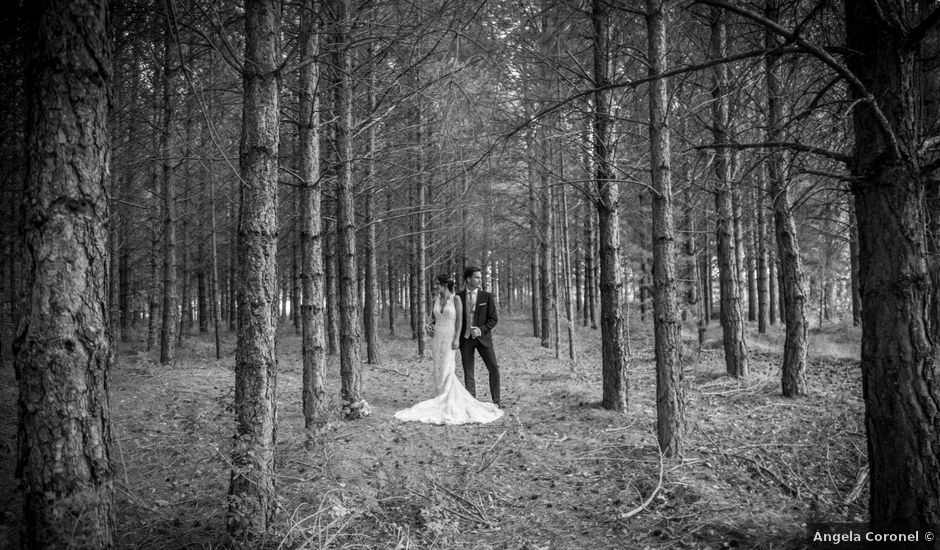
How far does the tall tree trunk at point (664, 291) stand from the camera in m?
4.87

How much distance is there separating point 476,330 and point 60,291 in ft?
18.9

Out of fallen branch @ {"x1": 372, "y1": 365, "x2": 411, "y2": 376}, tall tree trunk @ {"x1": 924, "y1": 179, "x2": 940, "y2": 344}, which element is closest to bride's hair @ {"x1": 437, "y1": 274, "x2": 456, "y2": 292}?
fallen branch @ {"x1": 372, "y1": 365, "x2": 411, "y2": 376}

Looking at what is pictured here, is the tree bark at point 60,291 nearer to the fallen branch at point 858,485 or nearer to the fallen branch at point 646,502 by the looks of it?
the fallen branch at point 646,502

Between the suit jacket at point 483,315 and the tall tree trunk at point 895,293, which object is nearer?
the tall tree trunk at point 895,293

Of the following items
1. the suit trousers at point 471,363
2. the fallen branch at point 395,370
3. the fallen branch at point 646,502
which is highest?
the suit trousers at point 471,363

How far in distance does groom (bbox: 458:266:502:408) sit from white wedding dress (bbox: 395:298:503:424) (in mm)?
250

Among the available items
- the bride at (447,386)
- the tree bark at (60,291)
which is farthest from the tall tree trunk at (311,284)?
the tree bark at (60,291)

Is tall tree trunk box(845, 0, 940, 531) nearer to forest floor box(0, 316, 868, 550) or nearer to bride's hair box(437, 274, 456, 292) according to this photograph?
forest floor box(0, 316, 868, 550)

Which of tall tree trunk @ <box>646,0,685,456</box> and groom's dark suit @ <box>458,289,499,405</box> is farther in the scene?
groom's dark suit @ <box>458,289,499,405</box>

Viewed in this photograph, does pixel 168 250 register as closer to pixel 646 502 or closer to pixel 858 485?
pixel 646 502

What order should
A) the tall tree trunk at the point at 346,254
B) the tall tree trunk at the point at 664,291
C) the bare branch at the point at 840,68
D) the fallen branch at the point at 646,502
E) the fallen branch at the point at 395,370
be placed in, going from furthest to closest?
the fallen branch at the point at 395,370, the tall tree trunk at the point at 346,254, the tall tree trunk at the point at 664,291, the fallen branch at the point at 646,502, the bare branch at the point at 840,68

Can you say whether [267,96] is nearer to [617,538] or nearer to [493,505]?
[493,505]

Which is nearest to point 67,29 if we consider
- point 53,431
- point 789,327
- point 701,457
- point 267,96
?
point 267,96

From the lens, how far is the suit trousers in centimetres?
765
